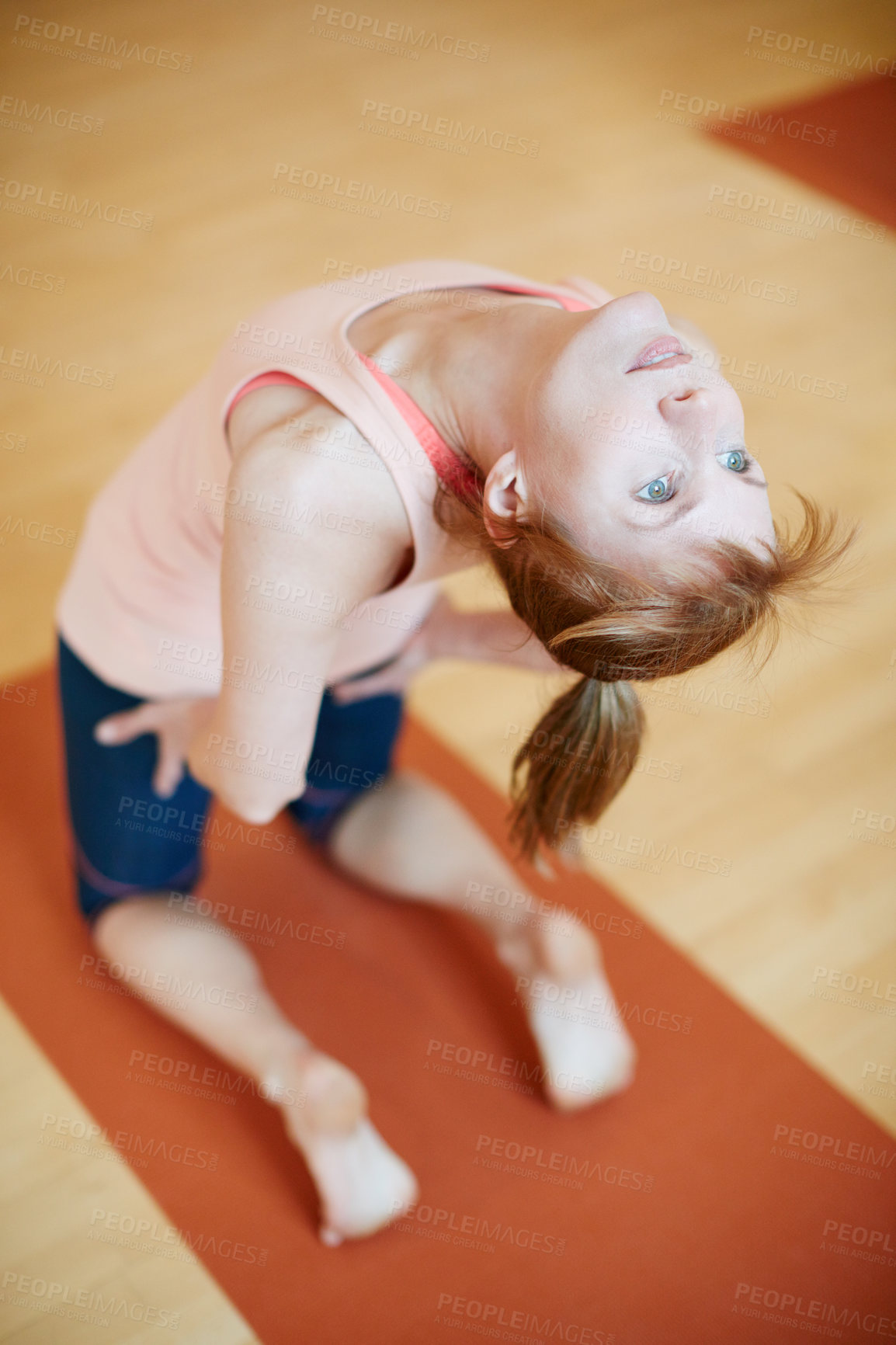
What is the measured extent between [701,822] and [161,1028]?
989 mm

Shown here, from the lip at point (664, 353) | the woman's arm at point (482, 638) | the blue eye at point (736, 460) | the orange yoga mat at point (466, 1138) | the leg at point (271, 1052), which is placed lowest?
the orange yoga mat at point (466, 1138)

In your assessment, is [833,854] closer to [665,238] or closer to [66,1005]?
[66,1005]

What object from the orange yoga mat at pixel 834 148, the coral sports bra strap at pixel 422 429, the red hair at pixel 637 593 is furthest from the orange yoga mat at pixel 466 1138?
the orange yoga mat at pixel 834 148

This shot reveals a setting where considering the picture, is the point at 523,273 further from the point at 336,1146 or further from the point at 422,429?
the point at 336,1146

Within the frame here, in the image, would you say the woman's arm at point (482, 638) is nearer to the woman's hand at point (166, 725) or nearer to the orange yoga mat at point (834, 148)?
the woman's hand at point (166, 725)

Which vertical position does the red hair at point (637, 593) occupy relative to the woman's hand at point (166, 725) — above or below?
above

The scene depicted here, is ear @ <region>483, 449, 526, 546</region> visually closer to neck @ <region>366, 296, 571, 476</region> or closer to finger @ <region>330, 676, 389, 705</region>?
neck @ <region>366, 296, 571, 476</region>

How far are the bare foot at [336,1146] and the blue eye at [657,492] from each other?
2.87ft

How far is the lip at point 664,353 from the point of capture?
42.1 inches

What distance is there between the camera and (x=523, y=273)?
3008mm

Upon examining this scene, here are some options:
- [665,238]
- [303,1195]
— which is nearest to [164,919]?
[303,1195]

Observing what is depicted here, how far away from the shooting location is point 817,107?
12.2 feet

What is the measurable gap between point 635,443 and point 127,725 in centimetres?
76

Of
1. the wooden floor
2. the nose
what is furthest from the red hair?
the wooden floor
